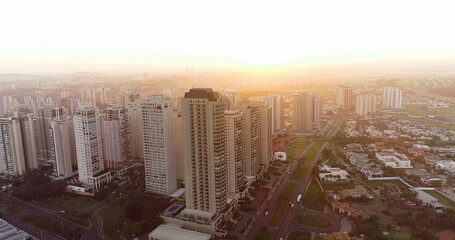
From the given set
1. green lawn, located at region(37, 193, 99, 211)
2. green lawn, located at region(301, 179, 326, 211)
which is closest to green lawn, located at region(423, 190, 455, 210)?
green lawn, located at region(301, 179, 326, 211)

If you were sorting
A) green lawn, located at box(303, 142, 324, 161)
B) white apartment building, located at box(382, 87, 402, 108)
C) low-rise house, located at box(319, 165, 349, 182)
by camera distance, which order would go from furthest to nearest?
white apartment building, located at box(382, 87, 402, 108) < green lawn, located at box(303, 142, 324, 161) < low-rise house, located at box(319, 165, 349, 182)

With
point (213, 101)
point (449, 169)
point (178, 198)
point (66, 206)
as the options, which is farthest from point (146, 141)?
point (449, 169)

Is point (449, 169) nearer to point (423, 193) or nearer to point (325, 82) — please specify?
point (423, 193)

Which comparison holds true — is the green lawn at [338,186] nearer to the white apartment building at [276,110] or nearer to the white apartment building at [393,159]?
the white apartment building at [393,159]

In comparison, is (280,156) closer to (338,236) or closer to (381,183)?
(381,183)

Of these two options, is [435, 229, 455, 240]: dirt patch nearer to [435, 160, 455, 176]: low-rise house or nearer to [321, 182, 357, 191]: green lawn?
[321, 182, 357, 191]: green lawn

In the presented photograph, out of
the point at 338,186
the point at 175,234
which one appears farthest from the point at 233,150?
the point at 338,186
